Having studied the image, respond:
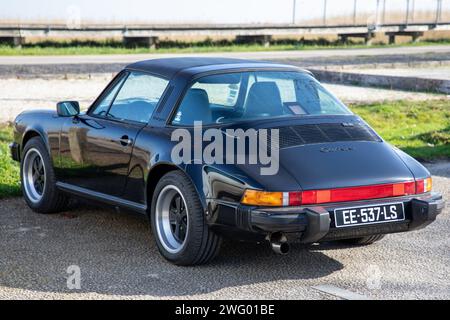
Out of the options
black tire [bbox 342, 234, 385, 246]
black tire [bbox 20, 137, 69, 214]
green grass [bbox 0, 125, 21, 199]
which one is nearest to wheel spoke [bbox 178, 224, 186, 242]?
black tire [bbox 342, 234, 385, 246]

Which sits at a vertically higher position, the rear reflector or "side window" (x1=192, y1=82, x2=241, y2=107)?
"side window" (x1=192, y1=82, x2=241, y2=107)

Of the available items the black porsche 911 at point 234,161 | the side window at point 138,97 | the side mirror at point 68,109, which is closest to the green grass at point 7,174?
the black porsche 911 at point 234,161

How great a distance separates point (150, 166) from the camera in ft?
21.8

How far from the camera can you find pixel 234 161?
610 cm

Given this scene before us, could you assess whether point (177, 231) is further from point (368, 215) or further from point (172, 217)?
point (368, 215)

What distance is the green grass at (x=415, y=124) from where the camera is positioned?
1170 centimetres

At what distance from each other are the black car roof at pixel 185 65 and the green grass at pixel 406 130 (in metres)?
2.34

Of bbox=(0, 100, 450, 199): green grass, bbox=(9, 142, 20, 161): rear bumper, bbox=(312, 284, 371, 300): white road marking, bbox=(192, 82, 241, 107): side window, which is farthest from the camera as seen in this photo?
Answer: bbox=(0, 100, 450, 199): green grass

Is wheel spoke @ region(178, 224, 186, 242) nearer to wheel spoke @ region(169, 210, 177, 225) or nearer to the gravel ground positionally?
wheel spoke @ region(169, 210, 177, 225)

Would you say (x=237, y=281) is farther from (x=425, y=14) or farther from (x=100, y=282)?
(x=425, y=14)

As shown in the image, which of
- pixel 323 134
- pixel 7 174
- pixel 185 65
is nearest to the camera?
pixel 323 134

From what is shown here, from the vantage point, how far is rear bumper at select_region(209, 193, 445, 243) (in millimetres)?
5836

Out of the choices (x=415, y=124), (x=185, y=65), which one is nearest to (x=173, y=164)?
(x=185, y=65)

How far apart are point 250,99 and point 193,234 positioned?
1137 mm
